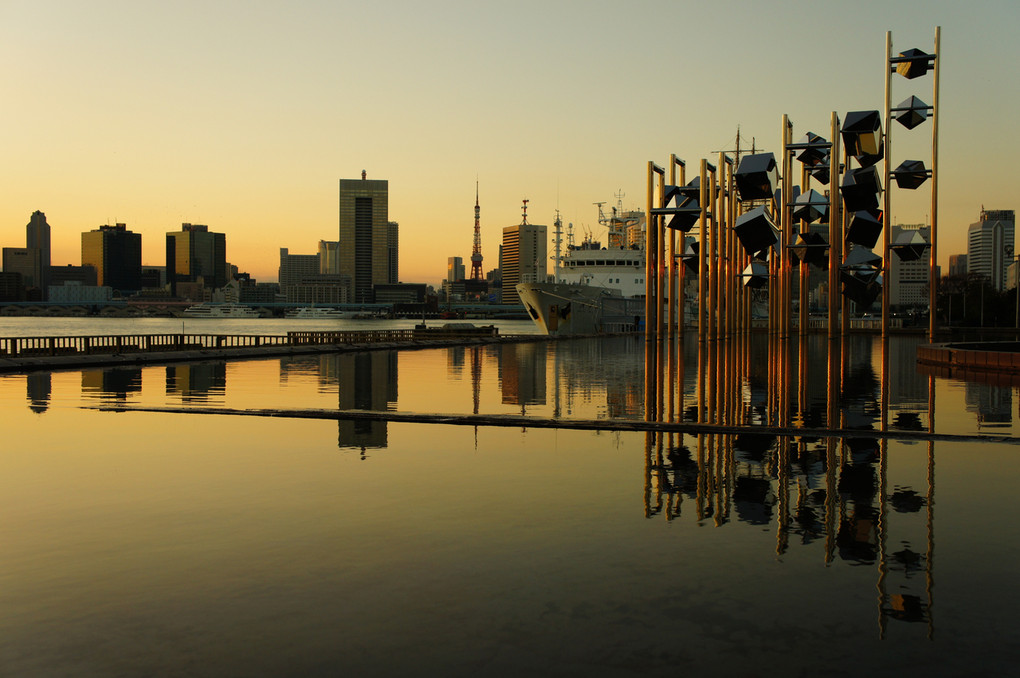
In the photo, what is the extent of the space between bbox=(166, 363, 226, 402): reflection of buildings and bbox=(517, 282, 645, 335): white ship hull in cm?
4176

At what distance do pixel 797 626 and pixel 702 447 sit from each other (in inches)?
286

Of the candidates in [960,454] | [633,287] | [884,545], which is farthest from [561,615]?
[633,287]

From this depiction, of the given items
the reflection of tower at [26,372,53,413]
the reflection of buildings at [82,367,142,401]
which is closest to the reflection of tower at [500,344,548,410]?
the reflection of buildings at [82,367,142,401]

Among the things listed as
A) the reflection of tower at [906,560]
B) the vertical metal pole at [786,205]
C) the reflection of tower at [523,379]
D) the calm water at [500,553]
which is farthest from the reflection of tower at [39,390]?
the vertical metal pole at [786,205]

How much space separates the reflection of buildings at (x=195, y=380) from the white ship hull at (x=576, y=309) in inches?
1644

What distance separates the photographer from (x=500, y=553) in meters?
7.21

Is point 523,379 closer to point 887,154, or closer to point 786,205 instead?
point 786,205

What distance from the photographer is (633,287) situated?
92.7m

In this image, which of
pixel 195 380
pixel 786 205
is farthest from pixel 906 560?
pixel 786 205

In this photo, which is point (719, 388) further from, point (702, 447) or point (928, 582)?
point (928, 582)

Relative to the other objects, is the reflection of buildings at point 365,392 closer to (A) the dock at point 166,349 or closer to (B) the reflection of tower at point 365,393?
(B) the reflection of tower at point 365,393

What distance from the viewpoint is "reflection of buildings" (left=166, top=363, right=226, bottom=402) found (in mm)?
21391

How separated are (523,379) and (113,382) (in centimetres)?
1184

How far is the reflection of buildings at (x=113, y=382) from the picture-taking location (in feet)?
70.0
